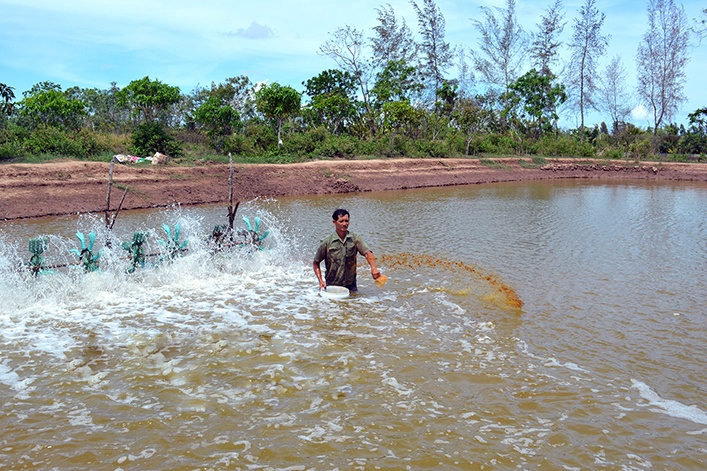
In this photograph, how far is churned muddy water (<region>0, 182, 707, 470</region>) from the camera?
3938 mm

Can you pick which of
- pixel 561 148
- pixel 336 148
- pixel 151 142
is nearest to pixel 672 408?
pixel 151 142

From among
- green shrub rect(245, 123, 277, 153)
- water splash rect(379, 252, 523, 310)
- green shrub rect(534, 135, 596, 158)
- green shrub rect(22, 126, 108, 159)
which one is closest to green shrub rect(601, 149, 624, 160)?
green shrub rect(534, 135, 596, 158)

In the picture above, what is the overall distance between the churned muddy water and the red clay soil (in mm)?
8259

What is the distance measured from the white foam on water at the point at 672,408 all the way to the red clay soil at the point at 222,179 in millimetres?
17278

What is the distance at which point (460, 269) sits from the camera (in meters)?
9.57

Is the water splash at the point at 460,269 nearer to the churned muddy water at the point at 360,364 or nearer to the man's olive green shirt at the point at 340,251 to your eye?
the churned muddy water at the point at 360,364

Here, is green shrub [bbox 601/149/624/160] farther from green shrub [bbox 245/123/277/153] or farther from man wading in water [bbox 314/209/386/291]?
man wading in water [bbox 314/209/386/291]

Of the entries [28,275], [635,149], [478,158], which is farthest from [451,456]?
[635,149]

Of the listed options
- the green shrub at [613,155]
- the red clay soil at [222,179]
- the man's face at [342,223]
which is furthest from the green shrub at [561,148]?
the man's face at [342,223]

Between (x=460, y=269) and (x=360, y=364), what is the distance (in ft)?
15.1

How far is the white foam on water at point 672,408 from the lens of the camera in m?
4.39

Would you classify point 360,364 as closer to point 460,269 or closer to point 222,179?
point 460,269

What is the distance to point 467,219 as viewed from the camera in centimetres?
1603

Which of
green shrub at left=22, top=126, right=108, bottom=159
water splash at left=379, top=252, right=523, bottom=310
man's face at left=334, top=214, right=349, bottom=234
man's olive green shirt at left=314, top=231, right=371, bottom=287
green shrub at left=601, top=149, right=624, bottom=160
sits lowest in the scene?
water splash at left=379, top=252, right=523, bottom=310
